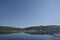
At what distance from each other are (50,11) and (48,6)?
0.10m

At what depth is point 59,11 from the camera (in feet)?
7.88

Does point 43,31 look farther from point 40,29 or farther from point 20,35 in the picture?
point 20,35

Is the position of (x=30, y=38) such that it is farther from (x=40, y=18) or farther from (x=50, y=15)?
(x=50, y=15)

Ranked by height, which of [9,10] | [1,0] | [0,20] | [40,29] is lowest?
[40,29]

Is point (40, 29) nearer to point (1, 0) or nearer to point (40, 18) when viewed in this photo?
point (40, 18)

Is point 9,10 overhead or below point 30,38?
overhead

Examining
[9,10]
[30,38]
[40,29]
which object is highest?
[9,10]

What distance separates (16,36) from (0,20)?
0.42 m

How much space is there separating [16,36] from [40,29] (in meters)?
0.47

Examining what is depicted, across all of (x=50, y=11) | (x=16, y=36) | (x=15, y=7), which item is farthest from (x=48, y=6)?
(x=16, y=36)

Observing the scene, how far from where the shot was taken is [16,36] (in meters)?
2.32

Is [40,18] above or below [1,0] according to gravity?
below

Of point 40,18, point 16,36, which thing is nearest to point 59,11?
point 40,18

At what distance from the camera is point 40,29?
238 centimetres
